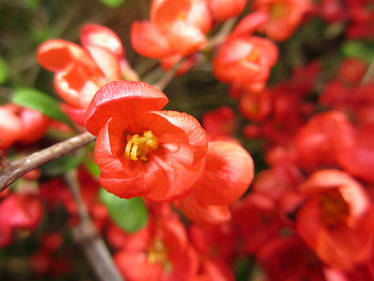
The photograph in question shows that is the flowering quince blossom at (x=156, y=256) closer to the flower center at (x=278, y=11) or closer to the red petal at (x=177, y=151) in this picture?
Result: the red petal at (x=177, y=151)

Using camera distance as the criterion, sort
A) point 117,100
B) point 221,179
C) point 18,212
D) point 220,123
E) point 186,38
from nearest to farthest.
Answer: point 117,100, point 221,179, point 186,38, point 18,212, point 220,123

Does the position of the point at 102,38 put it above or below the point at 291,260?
above

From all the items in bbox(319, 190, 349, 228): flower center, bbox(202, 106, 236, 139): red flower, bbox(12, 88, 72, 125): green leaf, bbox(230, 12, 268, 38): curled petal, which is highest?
bbox(230, 12, 268, 38): curled petal

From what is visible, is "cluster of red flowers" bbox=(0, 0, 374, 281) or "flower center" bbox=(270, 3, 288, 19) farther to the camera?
"flower center" bbox=(270, 3, 288, 19)

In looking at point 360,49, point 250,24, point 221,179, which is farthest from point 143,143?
point 360,49

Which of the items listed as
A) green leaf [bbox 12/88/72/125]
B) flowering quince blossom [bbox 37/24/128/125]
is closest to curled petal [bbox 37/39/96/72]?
flowering quince blossom [bbox 37/24/128/125]

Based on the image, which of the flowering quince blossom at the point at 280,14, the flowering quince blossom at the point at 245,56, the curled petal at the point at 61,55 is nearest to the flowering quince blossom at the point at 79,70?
the curled petal at the point at 61,55

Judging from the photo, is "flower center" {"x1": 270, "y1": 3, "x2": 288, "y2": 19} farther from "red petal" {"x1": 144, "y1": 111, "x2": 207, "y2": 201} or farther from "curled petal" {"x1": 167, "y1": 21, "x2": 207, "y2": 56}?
"red petal" {"x1": 144, "y1": 111, "x2": 207, "y2": 201}

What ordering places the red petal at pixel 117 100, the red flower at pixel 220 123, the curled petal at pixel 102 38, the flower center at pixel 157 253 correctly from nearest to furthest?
the red petal at pixel 117 100, the curled petal at pixel 102 38, the flower center at pixel 157 253, the red flower at pixel 220 123

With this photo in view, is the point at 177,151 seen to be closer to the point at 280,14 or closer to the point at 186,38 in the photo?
the point at 186,38
